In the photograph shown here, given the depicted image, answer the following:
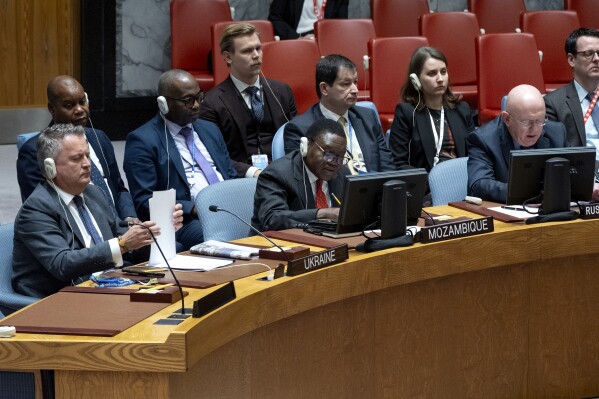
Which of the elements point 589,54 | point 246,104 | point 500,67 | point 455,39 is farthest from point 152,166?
point 455,39

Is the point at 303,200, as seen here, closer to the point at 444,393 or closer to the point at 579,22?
the point at 444,393

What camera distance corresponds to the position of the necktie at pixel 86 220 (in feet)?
11.4

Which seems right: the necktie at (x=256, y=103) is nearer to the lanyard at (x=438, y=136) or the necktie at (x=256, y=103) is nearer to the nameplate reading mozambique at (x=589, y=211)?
the lanyard at (x=438, y=136)

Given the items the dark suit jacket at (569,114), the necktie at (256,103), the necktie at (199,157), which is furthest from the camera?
the necktie at (256,103)

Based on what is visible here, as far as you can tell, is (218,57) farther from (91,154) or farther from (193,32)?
(91,154)

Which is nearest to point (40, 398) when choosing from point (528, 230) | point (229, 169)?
point (528, 230)

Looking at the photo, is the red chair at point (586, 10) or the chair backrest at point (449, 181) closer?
the chair backrest at point (449, 181)

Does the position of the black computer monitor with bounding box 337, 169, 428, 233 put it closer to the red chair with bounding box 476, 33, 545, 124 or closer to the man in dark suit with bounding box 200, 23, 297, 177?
the man in dark suit with bounding box 200, 23, 297, 177

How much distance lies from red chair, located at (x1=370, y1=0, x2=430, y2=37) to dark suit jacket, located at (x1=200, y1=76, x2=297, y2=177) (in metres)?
2.04

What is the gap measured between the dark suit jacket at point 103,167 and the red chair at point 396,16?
3033 millimetres

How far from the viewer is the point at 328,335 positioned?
10.7ft

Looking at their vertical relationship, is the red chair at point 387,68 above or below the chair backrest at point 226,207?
above

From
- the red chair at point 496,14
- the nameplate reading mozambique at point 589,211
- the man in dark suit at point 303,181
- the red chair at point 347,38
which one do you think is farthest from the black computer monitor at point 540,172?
the red chair at point 496,14

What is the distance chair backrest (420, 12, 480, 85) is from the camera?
22.8 feet
